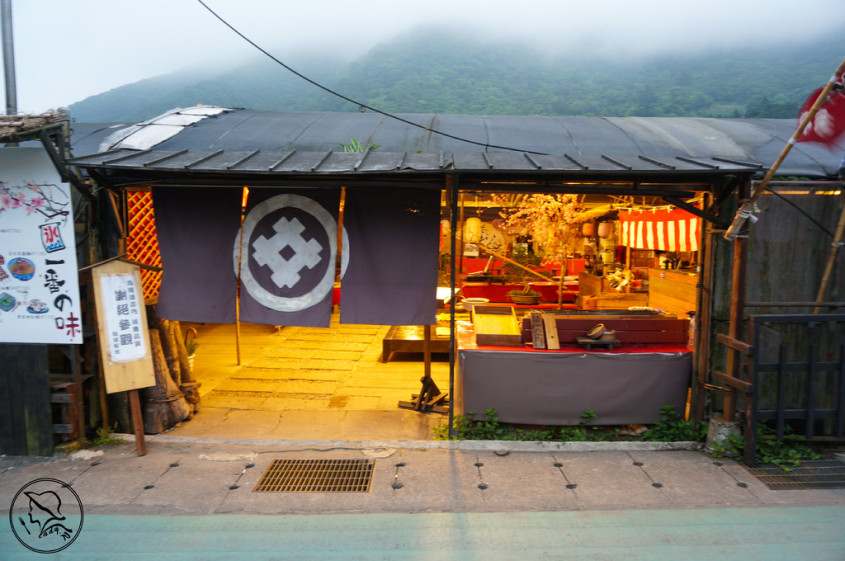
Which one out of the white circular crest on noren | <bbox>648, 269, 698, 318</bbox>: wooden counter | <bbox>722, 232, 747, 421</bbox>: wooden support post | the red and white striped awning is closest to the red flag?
<bbox>722, 232, 747, 421</bbox>: wooden support post

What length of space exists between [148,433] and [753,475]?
7.88 m

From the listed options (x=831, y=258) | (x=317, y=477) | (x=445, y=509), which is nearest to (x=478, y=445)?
(x=445, y=509)

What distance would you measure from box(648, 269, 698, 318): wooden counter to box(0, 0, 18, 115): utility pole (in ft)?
39.3

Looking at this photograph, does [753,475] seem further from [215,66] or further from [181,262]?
[215,66]

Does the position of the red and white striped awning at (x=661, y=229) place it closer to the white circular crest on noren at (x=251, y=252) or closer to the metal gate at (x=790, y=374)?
the metal gate at (x=790, y=374)

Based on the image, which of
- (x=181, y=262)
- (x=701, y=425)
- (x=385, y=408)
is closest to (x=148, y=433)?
(x=181, y=262)

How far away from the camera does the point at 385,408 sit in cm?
818

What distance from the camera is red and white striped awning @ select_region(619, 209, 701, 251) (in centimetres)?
1057

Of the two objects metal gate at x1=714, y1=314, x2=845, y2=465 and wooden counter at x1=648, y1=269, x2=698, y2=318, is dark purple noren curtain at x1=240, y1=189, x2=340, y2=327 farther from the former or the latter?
wooden counter at x1=648, y1=269, x2=698, y2=318

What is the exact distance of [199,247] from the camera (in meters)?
6.74

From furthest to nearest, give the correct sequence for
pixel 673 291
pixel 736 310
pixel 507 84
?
pixel 507 84
pixel 673 291
pixel 736 310

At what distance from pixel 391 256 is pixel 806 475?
5624 mm
